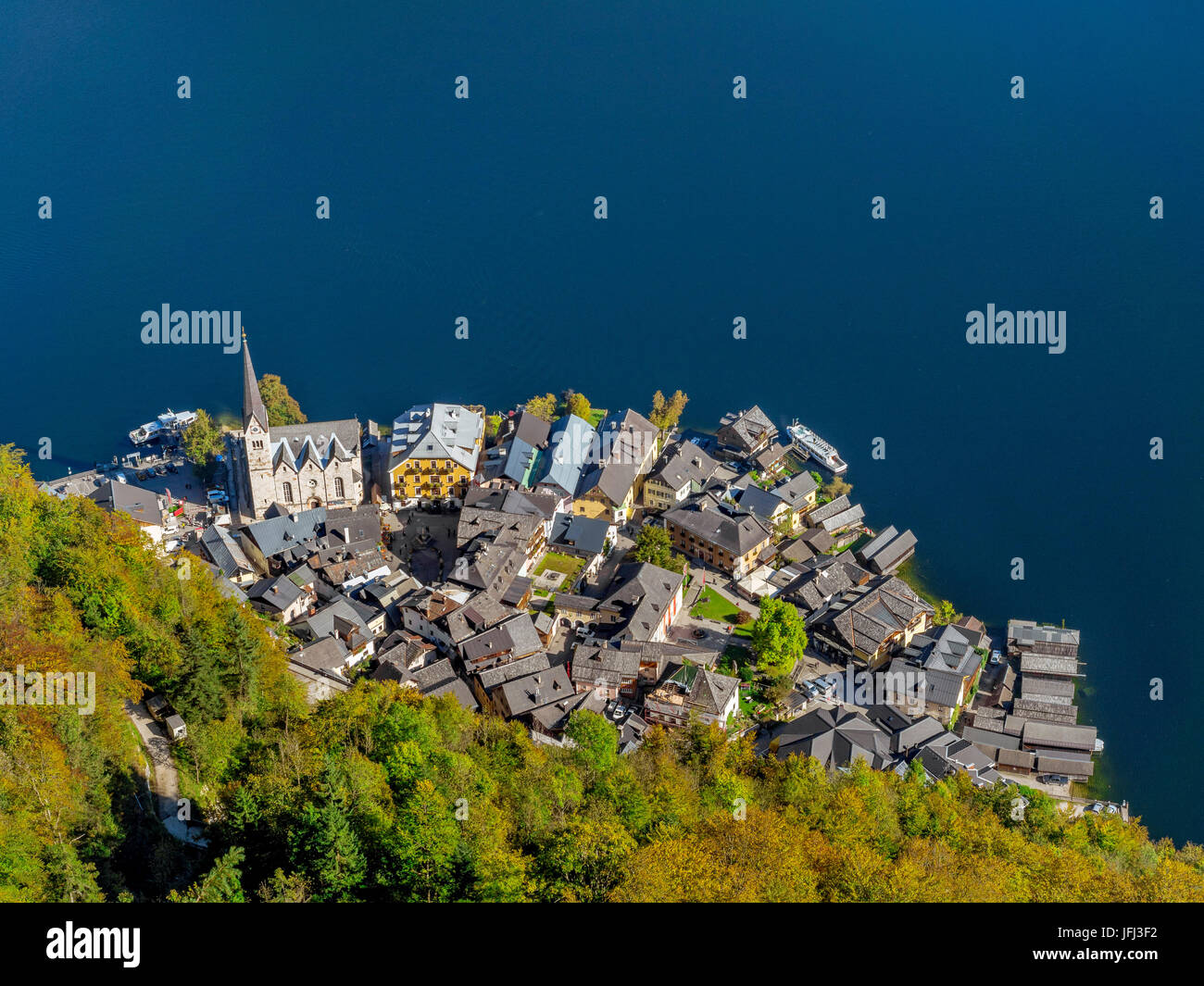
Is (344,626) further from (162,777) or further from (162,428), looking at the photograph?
(162,428)

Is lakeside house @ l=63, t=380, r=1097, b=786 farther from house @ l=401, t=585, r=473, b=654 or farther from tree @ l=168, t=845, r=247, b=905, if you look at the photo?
tree @ l=168, t=845, r=247, b=905

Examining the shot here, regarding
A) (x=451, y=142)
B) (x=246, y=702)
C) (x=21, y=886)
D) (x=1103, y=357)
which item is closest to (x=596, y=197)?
(x=451, y=142)

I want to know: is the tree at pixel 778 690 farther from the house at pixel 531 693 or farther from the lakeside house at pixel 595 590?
the house at pixel 531 693

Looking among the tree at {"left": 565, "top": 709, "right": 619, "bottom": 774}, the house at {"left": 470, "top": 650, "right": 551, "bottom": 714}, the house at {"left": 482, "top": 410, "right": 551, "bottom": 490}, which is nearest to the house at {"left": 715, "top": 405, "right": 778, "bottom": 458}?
the house at {"left": 482, "top": 410, "right": 551, "bottom": 490}
